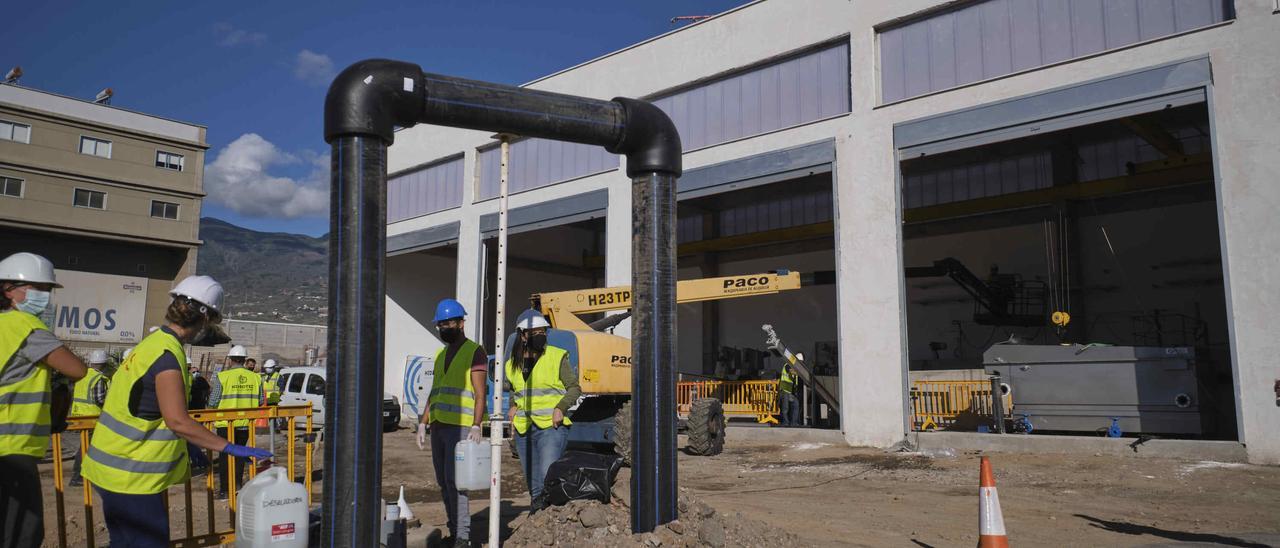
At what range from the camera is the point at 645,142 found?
505 centimetres

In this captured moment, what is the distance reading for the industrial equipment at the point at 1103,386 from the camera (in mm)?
13578

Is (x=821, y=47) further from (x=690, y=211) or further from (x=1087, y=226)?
(x=690, y=211)

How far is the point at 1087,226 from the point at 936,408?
8.98m

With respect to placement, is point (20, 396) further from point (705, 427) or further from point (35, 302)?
point (705, 427)

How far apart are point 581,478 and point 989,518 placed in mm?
2718

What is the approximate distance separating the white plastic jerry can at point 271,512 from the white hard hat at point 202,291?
0.81 m

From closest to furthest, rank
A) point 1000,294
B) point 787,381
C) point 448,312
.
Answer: point 448,312, point 787,381, point 1000,294

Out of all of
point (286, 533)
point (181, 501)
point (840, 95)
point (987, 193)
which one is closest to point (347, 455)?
point (286, 533)

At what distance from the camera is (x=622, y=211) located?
69.2ft

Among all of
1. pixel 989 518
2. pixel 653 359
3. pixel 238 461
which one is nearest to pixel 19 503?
pixel 653 359

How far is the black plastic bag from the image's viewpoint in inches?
224

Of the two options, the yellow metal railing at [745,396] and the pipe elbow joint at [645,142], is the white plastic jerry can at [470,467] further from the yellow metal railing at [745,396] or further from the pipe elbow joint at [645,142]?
the yellow metal railing at [745,396]

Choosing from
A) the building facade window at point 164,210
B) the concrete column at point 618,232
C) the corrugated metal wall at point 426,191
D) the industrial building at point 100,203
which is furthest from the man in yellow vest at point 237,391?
the building facade window at point 164,210

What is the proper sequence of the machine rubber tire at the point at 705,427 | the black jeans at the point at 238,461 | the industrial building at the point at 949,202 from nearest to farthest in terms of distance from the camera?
1. the black jeans at the point at 238,461
2. the industrial building at the point at 949,202
3. the machine rubber tire at the point at 705,427
